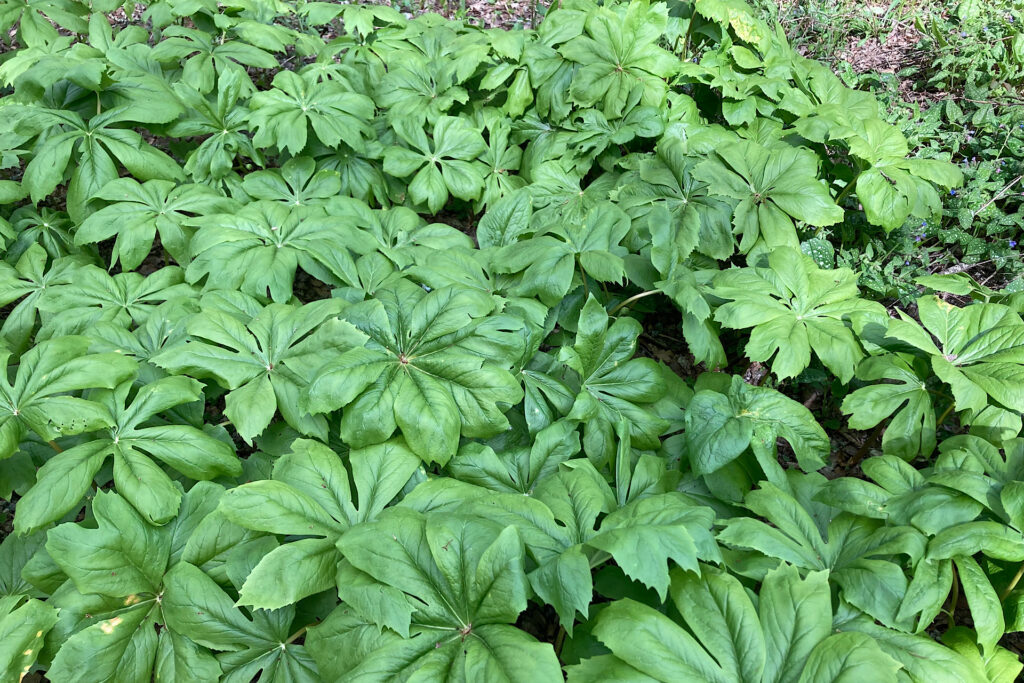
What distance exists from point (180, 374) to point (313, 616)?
938mm

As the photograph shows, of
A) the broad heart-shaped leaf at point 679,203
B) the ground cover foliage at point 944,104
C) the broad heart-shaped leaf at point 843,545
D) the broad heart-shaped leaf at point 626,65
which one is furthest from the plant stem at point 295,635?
the ground cover foliage at point 944,104

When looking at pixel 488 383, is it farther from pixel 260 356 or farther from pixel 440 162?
pixel 440 162

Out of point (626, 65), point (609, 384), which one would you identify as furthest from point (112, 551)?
point (626, 65)

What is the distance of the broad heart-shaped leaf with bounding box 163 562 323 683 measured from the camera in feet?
5.77

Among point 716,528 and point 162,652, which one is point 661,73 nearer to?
point 716,528

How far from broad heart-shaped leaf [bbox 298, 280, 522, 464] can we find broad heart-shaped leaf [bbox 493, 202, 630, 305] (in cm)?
33

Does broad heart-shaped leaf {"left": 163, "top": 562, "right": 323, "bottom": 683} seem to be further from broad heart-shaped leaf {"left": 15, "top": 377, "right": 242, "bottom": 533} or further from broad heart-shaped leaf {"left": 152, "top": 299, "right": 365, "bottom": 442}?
broad heart-shaped leaf {"left": 152, "top": 299, "right": 365, "bottom": 442}

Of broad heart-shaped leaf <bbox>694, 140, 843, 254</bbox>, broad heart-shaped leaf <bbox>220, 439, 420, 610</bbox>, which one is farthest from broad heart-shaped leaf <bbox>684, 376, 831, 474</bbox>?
broad heart-shaped leaf <bbox>220, 439, 420, 610</bbox>

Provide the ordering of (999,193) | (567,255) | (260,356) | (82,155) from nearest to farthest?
(260,356)
(567,255)
(82,155)
(999,193)

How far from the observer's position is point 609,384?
7.95ft

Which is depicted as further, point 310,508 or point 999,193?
point 999,193

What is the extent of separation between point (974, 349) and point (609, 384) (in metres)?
1.25

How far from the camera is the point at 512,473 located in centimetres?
224

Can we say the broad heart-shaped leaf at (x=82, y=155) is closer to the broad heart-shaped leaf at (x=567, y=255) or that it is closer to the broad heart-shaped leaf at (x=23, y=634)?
the broad heart-shaped leaf at (x=567, y=255)
